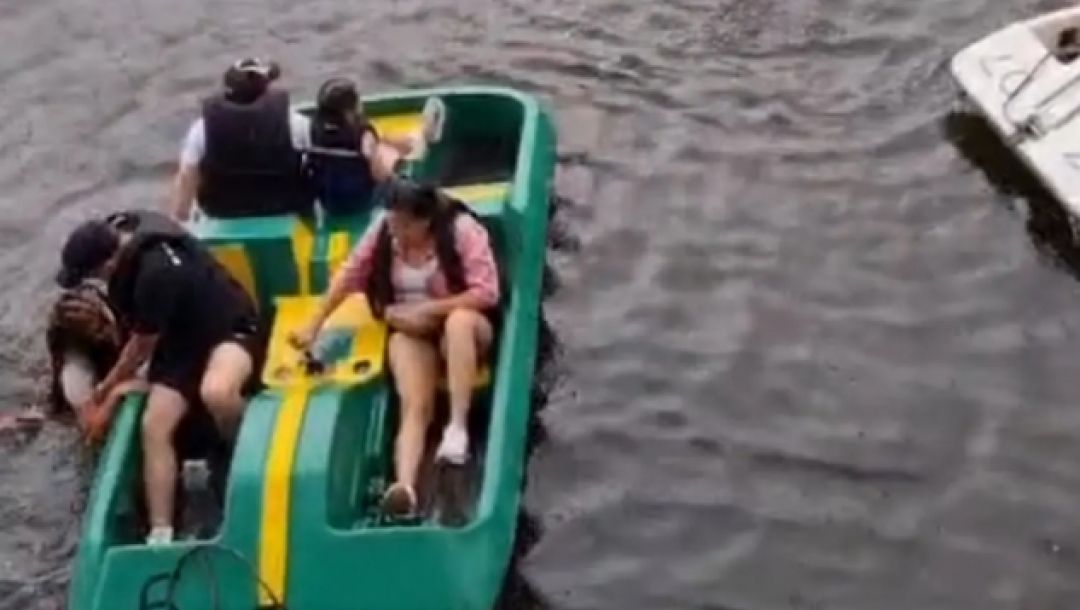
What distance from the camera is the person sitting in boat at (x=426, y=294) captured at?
1163cm

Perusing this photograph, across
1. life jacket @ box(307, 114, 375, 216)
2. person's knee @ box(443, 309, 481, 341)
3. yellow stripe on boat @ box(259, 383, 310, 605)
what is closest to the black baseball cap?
life jacket @ box(307, 114, 375, 216)

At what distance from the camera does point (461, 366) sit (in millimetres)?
11688

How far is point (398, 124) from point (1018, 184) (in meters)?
4.08

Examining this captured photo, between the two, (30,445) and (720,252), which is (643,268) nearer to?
(720,252)

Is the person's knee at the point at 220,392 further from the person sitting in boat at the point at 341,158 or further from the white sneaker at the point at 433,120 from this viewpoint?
the white sneaker at the point at 433,120

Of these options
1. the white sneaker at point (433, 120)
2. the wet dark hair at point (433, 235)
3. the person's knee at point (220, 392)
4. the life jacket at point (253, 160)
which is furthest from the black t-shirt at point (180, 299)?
the white sneaker at point (433, 120)

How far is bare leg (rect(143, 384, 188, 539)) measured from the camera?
1131 cm

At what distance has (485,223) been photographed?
12.6 m

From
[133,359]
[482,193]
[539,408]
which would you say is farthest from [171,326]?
[539,408]

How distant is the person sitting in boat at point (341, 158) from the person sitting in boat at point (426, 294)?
797 millimetres

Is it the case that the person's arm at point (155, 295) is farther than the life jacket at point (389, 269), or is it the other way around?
the life jacket at point (389, 269)

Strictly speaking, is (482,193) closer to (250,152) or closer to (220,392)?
(250,152)

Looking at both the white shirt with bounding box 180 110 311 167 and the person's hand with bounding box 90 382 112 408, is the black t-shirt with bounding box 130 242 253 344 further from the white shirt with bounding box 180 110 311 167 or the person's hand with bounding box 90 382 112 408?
the white shirt with bounding box 180 110 311 167

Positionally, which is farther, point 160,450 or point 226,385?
point 226,385
